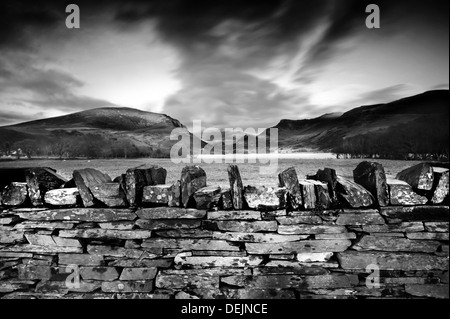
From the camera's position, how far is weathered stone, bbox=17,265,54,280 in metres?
2.40

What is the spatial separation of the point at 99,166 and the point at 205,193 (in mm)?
1780

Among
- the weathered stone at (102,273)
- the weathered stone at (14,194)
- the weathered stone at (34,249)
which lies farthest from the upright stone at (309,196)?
the weathered stone at (14,194)

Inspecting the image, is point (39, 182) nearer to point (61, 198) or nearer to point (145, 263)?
point (61, 198)

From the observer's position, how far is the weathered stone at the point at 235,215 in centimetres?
225

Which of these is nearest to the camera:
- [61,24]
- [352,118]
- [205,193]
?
[205,193]

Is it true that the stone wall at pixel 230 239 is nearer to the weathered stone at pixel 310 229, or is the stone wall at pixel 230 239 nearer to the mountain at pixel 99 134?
the weathered stone at pixel 310 229

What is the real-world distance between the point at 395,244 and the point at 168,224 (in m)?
2.40

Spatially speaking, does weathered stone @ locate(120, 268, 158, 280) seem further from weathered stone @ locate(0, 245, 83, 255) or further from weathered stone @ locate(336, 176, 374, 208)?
weathered stone @ locate(336, 176, 374, 208)

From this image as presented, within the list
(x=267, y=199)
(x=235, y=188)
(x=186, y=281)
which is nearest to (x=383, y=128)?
(x=267, y=199)

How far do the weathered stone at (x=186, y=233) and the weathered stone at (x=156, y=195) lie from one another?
32 cm

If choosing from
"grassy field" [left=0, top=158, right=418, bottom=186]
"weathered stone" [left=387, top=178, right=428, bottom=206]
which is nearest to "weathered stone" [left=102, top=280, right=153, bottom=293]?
"grassy field" [left=0, top=158, right=418, bottom=186]
